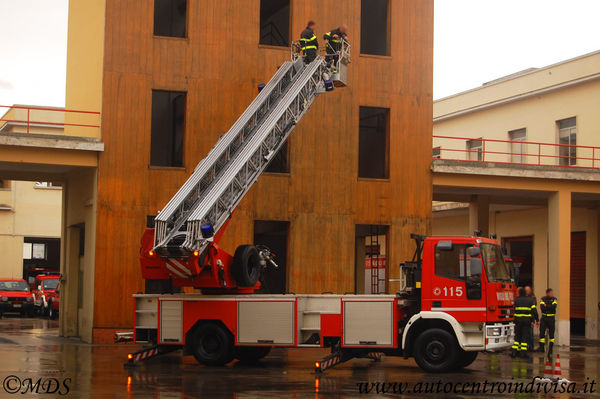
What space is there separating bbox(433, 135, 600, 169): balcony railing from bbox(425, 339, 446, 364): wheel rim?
13361mm

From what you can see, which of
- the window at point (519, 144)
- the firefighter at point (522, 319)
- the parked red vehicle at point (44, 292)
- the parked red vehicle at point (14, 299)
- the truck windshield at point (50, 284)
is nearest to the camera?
the firefighter at point (522, 319)

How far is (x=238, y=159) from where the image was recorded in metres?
18.0

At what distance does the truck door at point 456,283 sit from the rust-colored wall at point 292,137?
24.4ft

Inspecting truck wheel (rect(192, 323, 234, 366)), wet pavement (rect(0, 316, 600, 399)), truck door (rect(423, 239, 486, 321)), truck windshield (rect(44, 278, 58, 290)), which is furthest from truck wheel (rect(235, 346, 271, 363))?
truck windshield (rect(44, 278, 58, 290))

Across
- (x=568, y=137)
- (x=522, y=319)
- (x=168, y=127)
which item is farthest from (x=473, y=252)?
(x=568, y=137)

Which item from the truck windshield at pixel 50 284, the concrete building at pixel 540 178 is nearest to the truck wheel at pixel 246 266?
the concrete building at pixel 540 178

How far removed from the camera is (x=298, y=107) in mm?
19562

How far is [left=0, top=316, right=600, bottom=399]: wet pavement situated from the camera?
12.8 m

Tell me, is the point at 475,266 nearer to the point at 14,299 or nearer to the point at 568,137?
the point at 568,137

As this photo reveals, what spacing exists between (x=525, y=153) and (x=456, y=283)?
21.1 meters

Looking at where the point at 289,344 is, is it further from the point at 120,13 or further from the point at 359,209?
the point at 120,13

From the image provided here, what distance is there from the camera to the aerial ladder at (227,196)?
16.0 meters

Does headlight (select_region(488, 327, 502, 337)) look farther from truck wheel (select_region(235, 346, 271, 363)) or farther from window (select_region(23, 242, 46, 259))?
window (select_region(23, 242, 46, 259))

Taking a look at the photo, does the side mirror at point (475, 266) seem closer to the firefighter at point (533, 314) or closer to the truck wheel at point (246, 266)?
the truck wheel at point (246, 266)
